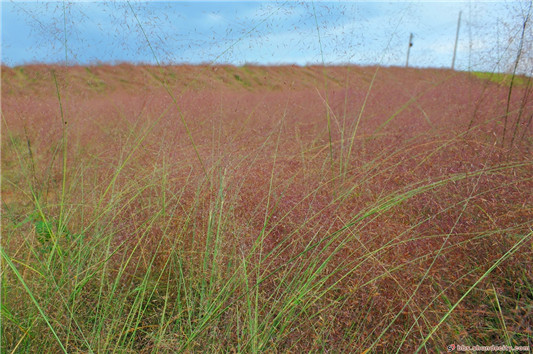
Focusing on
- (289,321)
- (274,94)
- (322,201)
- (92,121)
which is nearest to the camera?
(289,321)

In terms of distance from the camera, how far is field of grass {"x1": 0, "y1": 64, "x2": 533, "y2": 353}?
4.19 feet

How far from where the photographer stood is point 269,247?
1.61 metres

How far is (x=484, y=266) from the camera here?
1424 mm

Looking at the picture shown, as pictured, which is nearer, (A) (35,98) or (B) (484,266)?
(B) (484,266)

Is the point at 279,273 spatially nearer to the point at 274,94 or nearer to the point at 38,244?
the point at 38,244

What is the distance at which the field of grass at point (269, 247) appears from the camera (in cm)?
128

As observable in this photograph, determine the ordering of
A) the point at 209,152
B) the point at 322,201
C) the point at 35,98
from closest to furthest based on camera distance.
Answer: the point at 322,201
the point at 209,152
the point at 35,98

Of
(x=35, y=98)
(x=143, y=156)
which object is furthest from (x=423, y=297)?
(x=35, y=98)

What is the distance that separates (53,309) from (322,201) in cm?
117

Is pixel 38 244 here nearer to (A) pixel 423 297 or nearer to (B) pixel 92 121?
(A) pixel 423 297

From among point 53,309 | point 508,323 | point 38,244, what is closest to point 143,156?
point 38,244

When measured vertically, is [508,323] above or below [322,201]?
below

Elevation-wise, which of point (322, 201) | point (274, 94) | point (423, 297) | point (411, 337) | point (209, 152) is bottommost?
point (411, 337)

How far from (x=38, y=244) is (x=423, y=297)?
180cm
